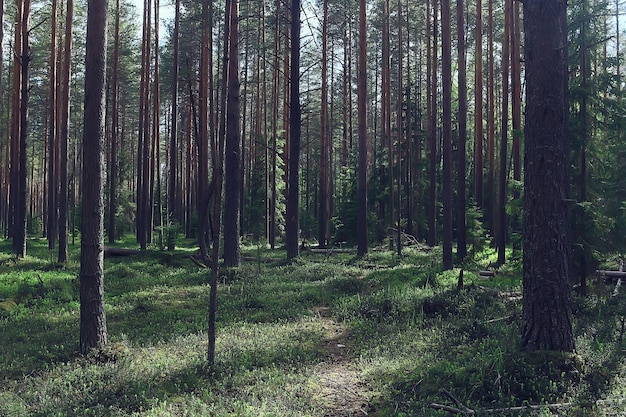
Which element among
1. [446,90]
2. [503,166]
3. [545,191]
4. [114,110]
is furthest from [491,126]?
[114,110]

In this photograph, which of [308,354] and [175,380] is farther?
[308,354]

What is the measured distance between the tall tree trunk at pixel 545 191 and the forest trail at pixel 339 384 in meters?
A: 2.21

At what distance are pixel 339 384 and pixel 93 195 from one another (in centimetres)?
447

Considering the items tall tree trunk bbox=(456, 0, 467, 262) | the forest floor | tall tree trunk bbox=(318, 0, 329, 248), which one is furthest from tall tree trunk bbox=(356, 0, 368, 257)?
the forest floor

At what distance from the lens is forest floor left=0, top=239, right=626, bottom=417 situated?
5.07 metres

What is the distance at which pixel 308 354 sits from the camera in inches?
275

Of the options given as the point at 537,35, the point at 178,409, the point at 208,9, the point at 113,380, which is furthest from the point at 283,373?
the point at 208,9

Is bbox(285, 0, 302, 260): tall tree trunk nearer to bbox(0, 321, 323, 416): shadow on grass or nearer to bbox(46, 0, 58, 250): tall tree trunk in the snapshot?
bbox(46, 0, 58, 250): tall tree trunk

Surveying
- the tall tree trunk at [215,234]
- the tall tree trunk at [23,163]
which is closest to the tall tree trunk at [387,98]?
the tall tree trunk at [23,163]

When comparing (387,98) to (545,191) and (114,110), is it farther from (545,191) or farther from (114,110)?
(545,191)

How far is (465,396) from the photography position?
512cm

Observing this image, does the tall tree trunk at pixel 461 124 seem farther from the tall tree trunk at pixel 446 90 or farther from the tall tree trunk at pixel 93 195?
the tall tree trunk at pixel 93 195

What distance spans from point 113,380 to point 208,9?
649 centimetres

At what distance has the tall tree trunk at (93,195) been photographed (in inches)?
277
